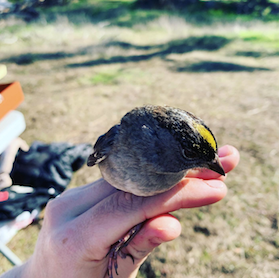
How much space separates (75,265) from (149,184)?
870 mm

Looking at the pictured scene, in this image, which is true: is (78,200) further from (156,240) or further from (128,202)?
(156,240)

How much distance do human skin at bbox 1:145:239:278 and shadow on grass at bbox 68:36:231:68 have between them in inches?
359

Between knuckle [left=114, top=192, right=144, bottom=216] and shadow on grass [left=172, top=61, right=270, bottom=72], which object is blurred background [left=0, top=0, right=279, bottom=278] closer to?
shadow on grass [left=172, top=61, right=270, bottom=72]

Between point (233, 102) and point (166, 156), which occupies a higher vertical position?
point (166, 156)

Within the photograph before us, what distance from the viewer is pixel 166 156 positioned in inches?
85.8

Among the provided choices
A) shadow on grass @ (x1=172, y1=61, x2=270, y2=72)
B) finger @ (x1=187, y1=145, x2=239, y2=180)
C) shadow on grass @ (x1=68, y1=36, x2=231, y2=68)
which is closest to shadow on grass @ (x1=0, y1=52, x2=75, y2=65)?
shadow on grass @ (x1=68, y1=36, x2=231, y2=68)

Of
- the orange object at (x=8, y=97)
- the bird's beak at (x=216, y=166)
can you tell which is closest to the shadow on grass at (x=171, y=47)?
the orange object at (x=8, y=97)

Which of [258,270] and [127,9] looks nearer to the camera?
[258,270]

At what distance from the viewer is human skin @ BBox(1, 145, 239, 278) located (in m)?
2.10

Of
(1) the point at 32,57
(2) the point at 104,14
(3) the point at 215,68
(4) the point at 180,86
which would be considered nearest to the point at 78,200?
(4) the point at 180,86

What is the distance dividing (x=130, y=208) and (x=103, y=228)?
0.27 meters

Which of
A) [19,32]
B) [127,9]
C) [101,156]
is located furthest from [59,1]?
[101,156]

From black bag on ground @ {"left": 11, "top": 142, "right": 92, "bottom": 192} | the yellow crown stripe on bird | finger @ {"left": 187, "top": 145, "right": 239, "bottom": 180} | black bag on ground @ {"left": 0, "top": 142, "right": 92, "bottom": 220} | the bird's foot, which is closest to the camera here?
the yellow crown stripe on bird

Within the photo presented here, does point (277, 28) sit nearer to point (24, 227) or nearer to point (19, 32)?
point (19, 32)
